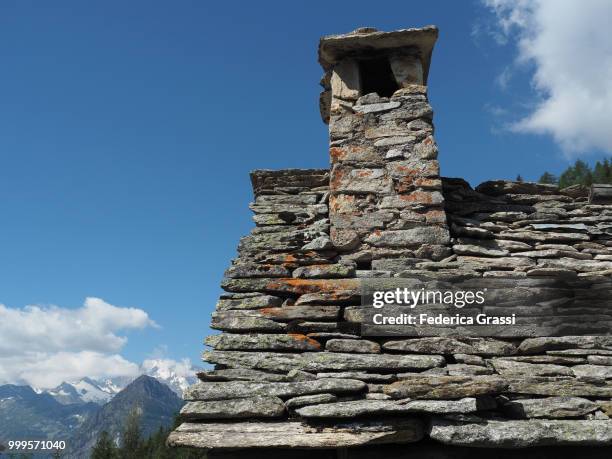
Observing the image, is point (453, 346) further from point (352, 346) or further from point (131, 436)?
point (131, 436)

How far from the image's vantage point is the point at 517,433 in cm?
338

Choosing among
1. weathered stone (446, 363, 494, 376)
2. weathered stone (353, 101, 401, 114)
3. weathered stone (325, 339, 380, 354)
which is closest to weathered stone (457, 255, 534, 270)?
weathered stone (446, 363, 494, 376)

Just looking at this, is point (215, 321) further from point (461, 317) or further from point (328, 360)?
point (461, 317)

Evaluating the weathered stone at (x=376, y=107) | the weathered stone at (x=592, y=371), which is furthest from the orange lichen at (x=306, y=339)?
the weathered stone at (x=376, y=107)

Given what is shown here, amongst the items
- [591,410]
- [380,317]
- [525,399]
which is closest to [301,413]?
[380,317]

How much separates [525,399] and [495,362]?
45cm

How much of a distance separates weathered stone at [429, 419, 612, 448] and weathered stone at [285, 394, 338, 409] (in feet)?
2.39

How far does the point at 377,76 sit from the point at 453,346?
4.74m

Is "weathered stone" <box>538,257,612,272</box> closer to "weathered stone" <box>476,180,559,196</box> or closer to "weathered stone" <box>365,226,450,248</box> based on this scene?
"weathered stone" <box>365,226,450,248</box>

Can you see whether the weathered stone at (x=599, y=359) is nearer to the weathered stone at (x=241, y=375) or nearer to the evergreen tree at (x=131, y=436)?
the weathered stone at (x=241, y=375)

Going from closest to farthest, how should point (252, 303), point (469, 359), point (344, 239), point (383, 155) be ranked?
point (469, 359), point (252, 303), point (344, 239), point (383, 155)

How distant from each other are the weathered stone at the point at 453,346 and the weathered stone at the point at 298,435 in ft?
2.86

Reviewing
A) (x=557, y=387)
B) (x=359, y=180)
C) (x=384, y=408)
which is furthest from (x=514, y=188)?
(x=384, y=408)

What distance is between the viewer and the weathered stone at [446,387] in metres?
3.53
